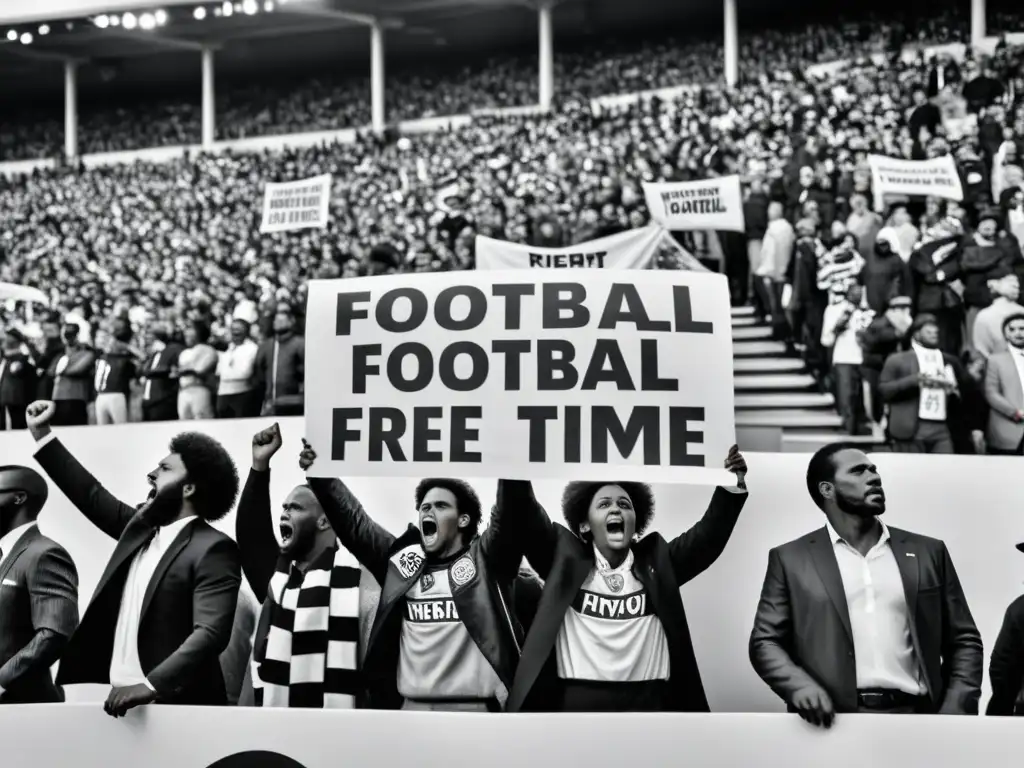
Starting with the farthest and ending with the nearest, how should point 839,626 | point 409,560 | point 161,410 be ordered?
point 161,410, point 409,560, point 839,626

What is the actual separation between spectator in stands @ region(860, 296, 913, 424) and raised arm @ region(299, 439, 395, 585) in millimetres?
4441

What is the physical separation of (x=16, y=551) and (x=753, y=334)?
24.7ft

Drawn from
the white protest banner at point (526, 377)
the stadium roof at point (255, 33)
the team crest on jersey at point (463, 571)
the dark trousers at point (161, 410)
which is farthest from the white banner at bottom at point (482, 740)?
the stadium roof at point (255, 33)

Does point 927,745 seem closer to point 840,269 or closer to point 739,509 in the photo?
point 739,509

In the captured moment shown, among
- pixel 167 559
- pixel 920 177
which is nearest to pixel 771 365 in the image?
pixel 920 177

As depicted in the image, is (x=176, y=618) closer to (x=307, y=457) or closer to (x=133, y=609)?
(x=133, y=609)

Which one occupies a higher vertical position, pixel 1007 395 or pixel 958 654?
pixel 1007 395

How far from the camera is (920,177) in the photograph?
1052 cm

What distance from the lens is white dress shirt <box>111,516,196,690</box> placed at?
3979 mm

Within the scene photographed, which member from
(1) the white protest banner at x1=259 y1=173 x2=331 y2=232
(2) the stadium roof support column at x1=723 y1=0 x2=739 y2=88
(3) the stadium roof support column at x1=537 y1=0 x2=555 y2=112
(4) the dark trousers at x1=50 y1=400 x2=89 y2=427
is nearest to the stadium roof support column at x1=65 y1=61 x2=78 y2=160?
(3) the stadium roof support column at x1=537 y1=0 x2=555 y2=112

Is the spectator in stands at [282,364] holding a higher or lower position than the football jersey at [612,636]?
higher

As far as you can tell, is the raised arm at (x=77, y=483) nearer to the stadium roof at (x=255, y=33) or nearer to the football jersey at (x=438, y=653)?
the football jersey at (x=438, y=653)

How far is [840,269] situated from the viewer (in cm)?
939

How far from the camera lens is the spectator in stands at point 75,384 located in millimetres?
8922
